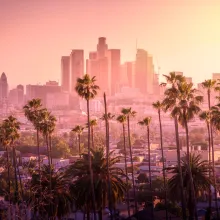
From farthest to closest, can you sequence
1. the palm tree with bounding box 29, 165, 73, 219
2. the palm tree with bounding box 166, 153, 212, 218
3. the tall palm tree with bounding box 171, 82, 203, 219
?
the palm tree with bounding box 166, 153, 212, 218 < the palm tree with bounding box 29, 165, 73, 219 < the tall palm tree with bounding box 171, 82, 203, 219

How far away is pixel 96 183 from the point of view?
32.1 metres

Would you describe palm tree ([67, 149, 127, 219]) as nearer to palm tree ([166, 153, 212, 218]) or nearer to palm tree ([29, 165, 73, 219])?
Result: palm tree ([29, 165, 73, 219])

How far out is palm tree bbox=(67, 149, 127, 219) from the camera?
3194 centimetres

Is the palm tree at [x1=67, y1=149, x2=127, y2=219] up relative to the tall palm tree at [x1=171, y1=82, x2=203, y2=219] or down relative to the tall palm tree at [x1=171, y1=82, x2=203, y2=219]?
down

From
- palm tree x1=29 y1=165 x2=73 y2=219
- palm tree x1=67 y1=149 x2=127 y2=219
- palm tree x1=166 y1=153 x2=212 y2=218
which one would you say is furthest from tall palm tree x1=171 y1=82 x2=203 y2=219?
palm tree x1=29 y1=165 x2=73 y2=219

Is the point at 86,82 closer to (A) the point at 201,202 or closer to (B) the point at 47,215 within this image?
(B) the point at 47,215

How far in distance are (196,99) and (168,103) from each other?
2.44 meters

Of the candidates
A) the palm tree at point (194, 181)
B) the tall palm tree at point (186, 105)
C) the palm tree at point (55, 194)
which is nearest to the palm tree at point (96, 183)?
the palm tree at point (55, 194)

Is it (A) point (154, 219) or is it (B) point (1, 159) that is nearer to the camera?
(A) point (154, 219)

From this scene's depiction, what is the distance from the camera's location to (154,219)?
138 feet

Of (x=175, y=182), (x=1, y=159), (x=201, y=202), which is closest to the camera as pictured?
(x=175, y=182)

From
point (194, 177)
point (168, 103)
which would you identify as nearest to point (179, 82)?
point (168, 103)

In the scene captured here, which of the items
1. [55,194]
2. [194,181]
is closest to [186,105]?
[194,181]

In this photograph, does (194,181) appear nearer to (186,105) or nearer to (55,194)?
(186,105)
